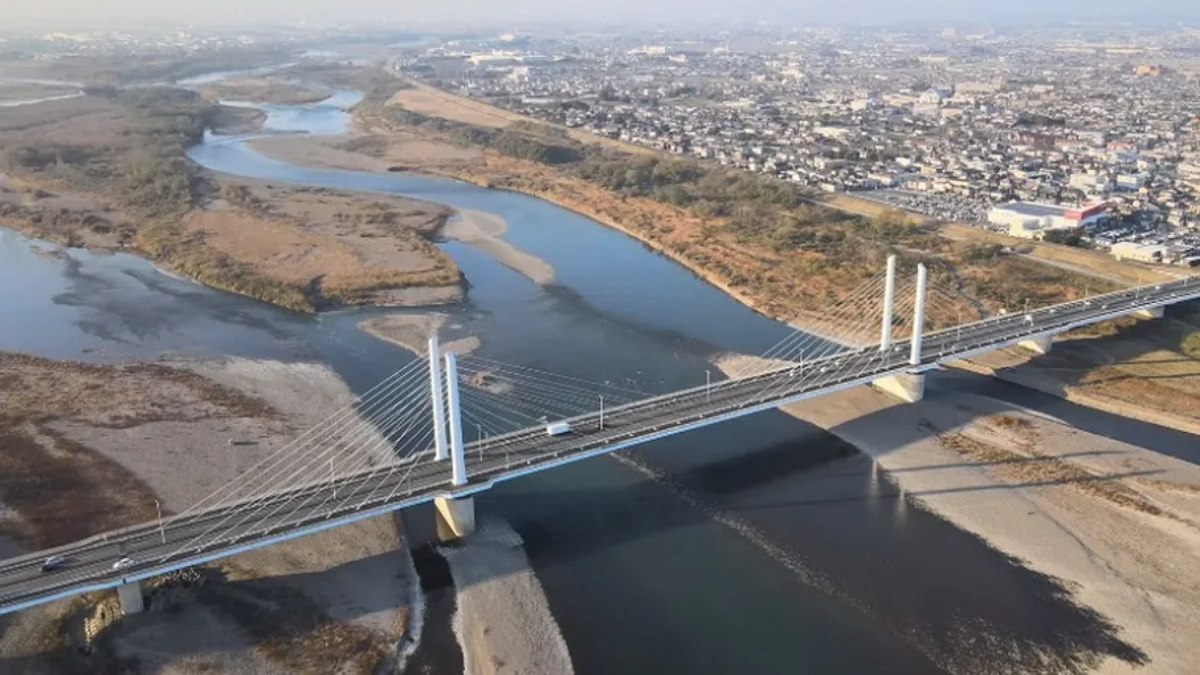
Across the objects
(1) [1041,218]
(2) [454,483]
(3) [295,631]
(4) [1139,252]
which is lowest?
(3) [295,631]

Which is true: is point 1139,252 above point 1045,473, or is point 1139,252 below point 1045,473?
above

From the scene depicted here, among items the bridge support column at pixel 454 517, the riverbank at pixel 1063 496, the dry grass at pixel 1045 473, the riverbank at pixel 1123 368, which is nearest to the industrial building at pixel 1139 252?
the riverbank at pixel 1123 368

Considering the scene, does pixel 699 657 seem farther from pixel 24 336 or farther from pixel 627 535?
pixel 24 336

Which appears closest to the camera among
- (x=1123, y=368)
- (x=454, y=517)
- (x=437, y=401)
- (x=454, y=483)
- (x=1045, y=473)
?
(x=437, y=401)

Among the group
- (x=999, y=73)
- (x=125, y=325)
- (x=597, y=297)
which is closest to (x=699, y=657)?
(x=597, y=297)

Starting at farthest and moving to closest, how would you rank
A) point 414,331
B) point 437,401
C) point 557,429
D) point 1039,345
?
point 414,331 → point 1039,345 → point 557,429 → point 437,401

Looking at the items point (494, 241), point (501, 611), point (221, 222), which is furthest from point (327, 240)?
point (501, 611)

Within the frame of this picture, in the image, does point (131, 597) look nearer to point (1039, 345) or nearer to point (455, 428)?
point (455, 428)

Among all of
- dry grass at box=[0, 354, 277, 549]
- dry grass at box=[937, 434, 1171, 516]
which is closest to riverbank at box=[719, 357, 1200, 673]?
dry grass at box=[937, 434, 1171, 516]
